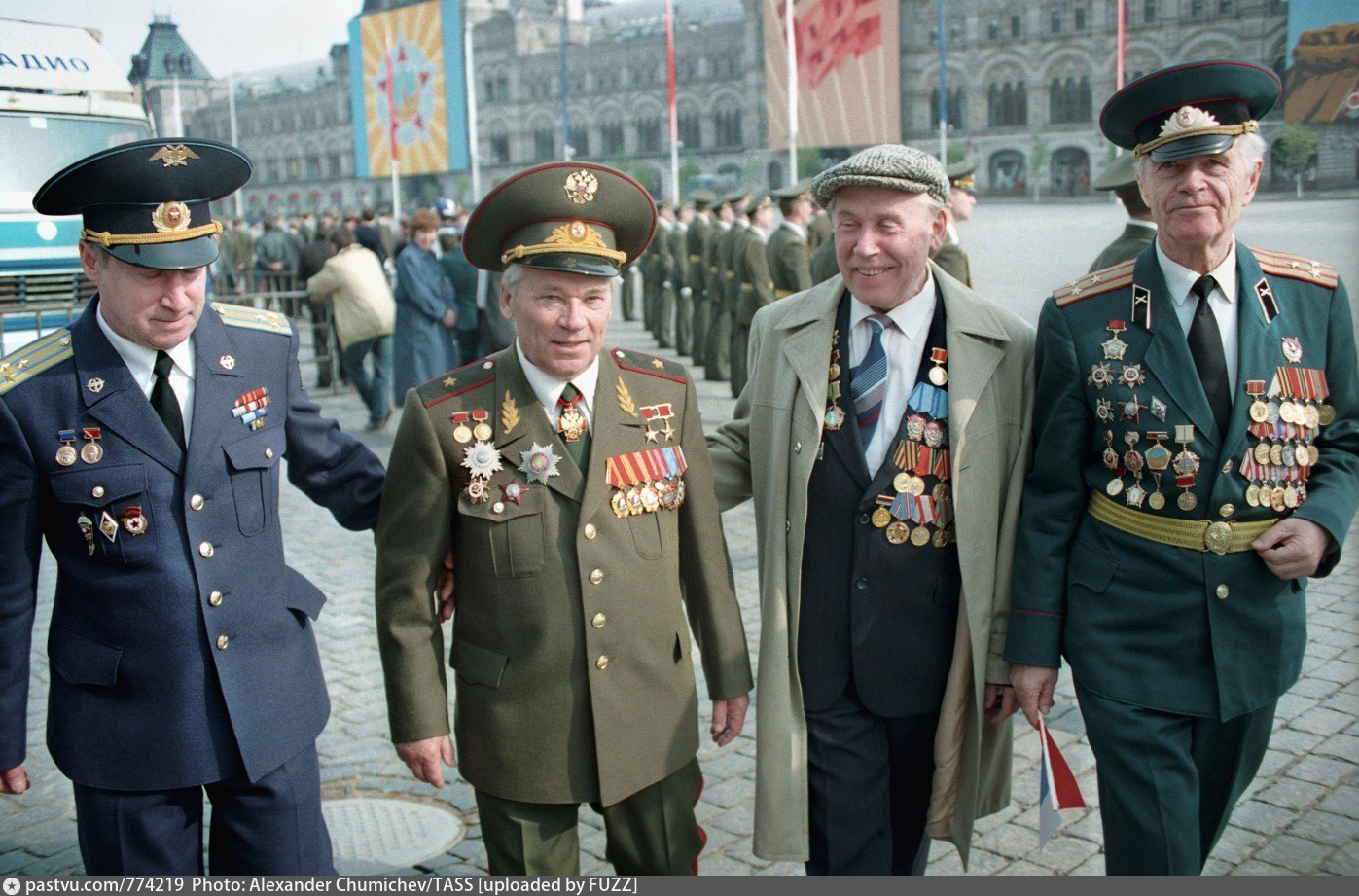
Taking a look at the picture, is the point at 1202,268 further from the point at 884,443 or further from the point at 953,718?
the point at 953,718

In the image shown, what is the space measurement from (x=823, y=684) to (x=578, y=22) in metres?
93.4

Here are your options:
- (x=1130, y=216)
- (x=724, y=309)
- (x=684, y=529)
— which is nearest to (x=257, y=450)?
(x=684, y=529)

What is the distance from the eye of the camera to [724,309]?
13258 millimetres

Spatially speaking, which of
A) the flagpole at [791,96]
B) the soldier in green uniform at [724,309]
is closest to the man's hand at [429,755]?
the soldier in green uniform at [724,309]

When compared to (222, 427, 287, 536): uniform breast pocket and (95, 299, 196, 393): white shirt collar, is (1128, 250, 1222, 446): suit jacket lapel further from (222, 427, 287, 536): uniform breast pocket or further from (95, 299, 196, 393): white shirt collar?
(95, 299, 196, 393): white shirt collar

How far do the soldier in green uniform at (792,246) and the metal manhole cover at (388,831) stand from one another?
7503 millimetres

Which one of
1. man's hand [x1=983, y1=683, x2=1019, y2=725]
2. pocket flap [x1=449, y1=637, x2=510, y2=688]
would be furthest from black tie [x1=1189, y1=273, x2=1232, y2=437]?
pocket flap [x1=449, y1=637, x2=510, y2=688]

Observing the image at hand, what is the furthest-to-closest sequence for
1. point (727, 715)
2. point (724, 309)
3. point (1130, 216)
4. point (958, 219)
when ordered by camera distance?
point (724, 309), point (958, 219), point (1130, 216), point (727, 715)

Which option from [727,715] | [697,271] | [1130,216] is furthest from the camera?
[697,271]

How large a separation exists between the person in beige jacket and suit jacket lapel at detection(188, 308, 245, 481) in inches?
332

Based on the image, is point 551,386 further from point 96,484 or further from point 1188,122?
point 1188,122

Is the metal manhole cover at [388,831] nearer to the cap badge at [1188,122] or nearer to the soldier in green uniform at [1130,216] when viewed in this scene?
the cap badge at [1188,122]

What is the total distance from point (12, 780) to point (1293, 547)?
2741 mm

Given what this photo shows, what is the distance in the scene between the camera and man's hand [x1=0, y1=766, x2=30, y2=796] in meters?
2.69
